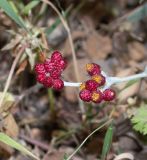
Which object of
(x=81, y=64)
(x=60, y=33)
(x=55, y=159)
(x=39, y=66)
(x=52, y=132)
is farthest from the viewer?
(x=60, y=33)

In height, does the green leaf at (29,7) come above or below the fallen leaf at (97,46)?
above

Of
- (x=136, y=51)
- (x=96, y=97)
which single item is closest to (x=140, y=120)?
(x=96, y=97)

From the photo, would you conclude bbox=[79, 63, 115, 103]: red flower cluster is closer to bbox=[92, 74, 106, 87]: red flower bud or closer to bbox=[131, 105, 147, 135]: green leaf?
bbox=[92, 74, 106, 87]: red flower bud

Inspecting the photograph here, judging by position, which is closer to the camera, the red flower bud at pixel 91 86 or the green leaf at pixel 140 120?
the red flower bud at pixel 91 86

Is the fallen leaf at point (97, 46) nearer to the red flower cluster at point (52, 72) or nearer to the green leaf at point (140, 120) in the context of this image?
the green leaf at point (140, 120)

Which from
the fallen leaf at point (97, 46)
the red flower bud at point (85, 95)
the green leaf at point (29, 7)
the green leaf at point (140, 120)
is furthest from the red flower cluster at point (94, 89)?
the fallen leaf at point (97, 46)

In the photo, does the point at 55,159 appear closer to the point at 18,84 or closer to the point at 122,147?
the point at 122,147

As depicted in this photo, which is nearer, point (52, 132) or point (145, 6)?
point (52, 132)

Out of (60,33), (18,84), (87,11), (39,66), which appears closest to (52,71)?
(39,66)
